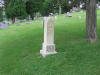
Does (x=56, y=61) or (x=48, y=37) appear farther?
(x=48, y=37)

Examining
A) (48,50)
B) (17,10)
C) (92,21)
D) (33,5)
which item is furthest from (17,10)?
(48,50)

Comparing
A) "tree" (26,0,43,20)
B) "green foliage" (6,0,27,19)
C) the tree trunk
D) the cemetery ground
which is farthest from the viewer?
"tree" (26,0,43,20)

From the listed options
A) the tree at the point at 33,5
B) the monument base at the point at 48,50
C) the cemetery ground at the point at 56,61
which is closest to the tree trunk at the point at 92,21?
the cemetery ground at the point at 56,61

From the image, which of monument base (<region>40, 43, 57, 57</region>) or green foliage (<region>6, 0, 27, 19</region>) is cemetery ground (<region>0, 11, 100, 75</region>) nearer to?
monument base (<region>40, 43, 57, 57</region>)

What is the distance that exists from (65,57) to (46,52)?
1.08 m

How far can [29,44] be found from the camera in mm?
10539

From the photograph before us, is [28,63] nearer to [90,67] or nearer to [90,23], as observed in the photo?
[90,67]

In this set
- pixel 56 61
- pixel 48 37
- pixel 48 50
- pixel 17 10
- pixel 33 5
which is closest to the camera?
pixel 56 61

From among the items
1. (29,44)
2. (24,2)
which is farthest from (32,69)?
(24,2)

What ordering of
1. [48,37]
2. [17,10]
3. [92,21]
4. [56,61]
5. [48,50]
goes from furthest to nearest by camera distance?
[17,10] < [92,21] < [48,37] < [48,50] < [56,61]

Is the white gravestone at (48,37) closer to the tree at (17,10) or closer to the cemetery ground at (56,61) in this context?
the cemetery ground at (56,61)

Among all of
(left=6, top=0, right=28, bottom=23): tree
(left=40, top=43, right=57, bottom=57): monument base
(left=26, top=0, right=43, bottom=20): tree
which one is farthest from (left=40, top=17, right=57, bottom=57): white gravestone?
(left=26, top=0, right=43, bottom=20): tree

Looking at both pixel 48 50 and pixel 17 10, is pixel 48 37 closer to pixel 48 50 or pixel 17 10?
pixel 48 50

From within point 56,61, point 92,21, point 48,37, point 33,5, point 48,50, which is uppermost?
point 33,5
